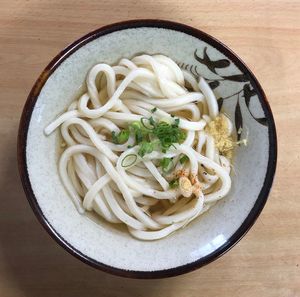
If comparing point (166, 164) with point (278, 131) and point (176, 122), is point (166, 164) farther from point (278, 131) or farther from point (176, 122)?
point (278, 131)

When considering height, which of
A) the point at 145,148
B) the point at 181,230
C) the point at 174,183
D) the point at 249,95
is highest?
the point at 249,95

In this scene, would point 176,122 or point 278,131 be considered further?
point 278,131

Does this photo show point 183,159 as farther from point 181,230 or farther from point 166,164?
point 181,230

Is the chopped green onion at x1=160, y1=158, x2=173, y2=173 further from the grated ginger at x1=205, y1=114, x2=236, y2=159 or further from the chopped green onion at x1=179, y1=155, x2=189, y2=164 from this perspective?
the grated ginger at x1=205, y1=114, x2=236, y2=159

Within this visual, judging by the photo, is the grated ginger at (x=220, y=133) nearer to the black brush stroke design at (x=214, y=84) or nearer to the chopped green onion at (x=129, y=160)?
the black brush stroke design at (x=214, y=84)

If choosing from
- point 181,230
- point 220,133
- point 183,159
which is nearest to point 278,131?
point 220,133

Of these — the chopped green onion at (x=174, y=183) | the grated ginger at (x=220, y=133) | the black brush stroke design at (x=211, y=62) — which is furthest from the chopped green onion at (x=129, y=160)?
the black brush stroke design at (x=211, y=62)

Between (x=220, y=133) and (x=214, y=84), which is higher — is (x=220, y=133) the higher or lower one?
the lower one
